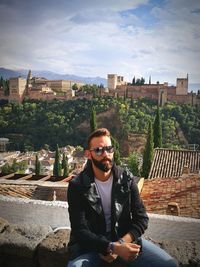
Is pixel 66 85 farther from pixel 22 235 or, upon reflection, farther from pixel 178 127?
pixel 22 235

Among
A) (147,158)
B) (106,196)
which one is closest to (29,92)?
(147,158)

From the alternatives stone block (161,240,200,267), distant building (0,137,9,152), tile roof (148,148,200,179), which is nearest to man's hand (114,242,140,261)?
stone block (161,240,200,267)

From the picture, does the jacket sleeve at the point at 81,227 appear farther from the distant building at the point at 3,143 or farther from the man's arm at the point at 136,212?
the distant building at the point at 3,143

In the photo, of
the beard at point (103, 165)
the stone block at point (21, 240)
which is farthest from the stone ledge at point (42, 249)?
the beard at point (103, 165)

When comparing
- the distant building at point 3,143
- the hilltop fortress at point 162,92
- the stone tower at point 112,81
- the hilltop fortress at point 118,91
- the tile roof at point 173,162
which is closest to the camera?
the tile roof at point 173,162

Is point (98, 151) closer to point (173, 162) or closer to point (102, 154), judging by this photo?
point (102, 154)

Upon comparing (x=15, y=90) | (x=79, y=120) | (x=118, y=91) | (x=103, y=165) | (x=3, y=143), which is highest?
(x=118, y=91)
